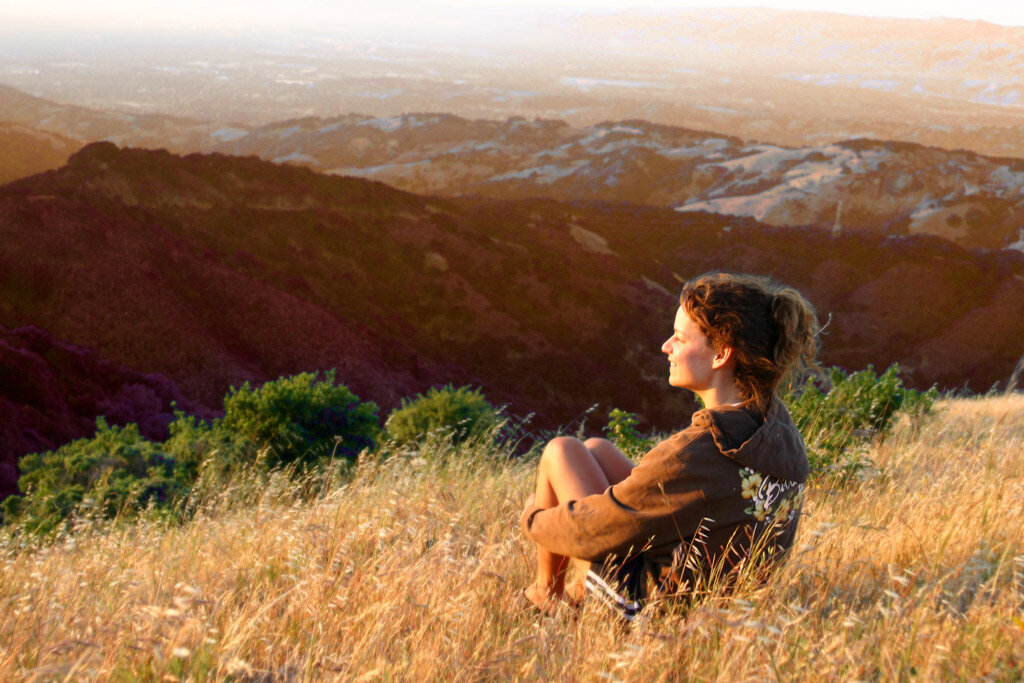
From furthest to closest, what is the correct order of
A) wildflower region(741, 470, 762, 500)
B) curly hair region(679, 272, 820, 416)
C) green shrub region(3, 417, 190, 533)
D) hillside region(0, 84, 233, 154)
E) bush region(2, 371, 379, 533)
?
1. hillside region(0, 84, 233, 154)
2. bush region(2, 371, 379, 533)
3. green shrub region(3, 417, 190, 533)
4. curly hair region(679, 272, 820, 416)
5. wildflower region(741, 470, 762, 500)

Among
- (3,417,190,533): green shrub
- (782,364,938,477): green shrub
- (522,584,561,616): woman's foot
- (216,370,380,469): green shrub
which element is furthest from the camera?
(216,370,380,469): green shrub

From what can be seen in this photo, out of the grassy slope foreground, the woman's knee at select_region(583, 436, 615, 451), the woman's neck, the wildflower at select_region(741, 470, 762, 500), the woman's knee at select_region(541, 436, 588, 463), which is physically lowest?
the grassy slope foreground

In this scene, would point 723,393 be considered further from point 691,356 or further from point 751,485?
point 751,485

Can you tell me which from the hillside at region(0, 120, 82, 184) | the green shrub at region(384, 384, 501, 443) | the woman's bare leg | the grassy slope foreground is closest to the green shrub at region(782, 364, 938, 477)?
the grassy slope foreground

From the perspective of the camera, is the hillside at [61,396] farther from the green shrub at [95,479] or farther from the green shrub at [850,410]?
the green shrub at [850,410]

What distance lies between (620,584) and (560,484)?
0.39 metres

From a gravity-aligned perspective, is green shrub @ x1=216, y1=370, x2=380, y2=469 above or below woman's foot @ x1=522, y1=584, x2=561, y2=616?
below

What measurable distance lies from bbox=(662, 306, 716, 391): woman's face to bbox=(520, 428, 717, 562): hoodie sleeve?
0.20m

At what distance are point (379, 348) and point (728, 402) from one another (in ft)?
54.0

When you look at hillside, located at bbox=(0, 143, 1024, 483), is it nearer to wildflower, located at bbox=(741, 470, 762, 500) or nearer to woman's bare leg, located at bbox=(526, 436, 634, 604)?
woman's bare leg, located at bbox=(526, 436, 634, 604)

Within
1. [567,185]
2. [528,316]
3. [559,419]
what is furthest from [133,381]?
[567,185]

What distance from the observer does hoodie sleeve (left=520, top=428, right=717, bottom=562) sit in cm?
203

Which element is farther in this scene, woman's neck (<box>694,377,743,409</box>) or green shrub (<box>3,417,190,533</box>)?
green shrub (<box>3,417,190,533</box>)

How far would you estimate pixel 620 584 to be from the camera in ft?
7.31
